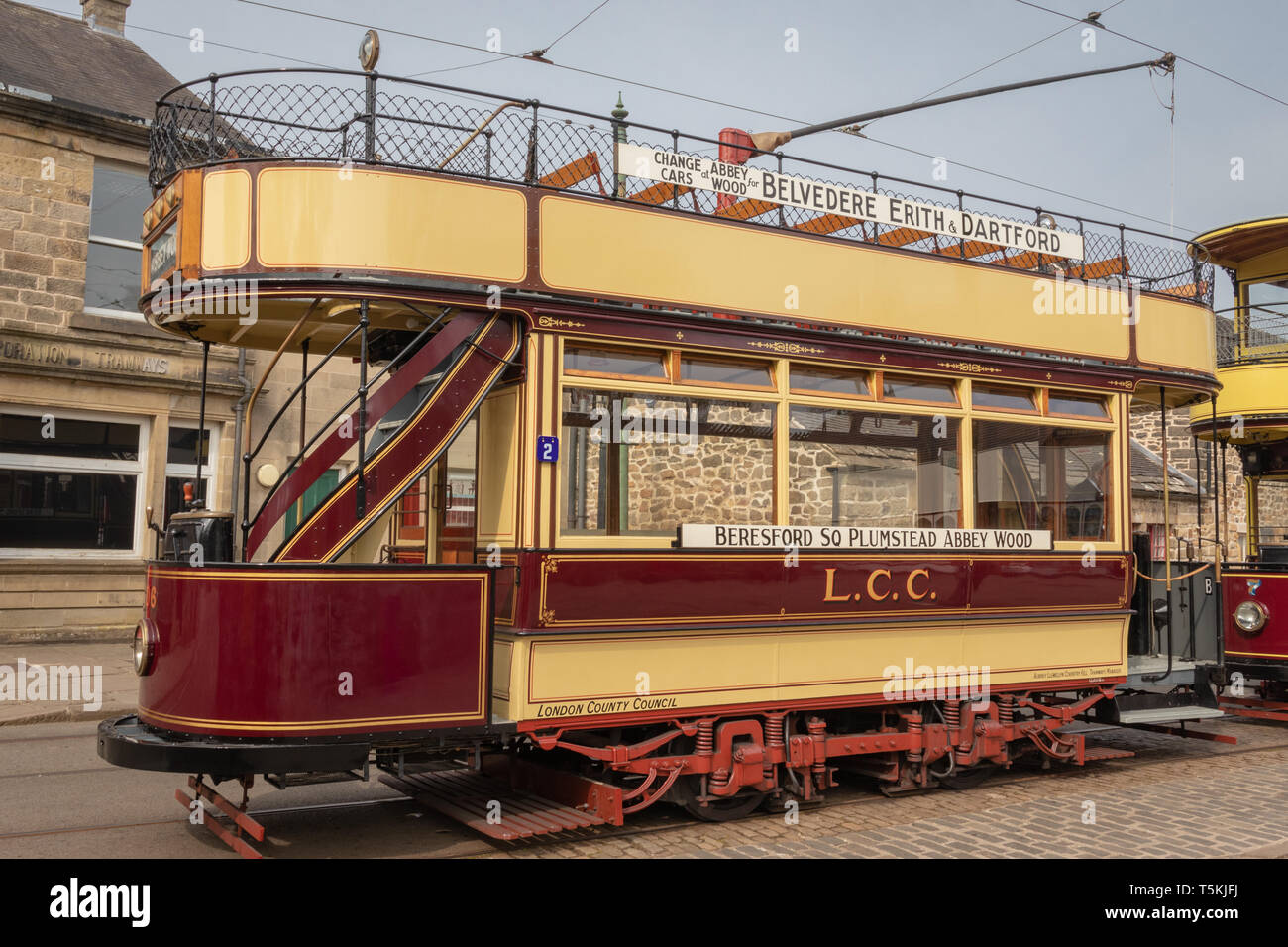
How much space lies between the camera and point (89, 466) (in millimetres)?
14297

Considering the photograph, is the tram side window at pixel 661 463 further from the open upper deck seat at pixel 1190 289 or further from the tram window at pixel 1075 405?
the open upper deck seat at pixel 1190 289

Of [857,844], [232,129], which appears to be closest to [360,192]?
[232,129]

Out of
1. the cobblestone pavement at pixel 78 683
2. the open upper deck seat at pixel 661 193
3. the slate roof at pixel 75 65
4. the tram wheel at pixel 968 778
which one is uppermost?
the slate roof at pixel 75 65

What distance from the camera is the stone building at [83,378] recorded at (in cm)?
1373

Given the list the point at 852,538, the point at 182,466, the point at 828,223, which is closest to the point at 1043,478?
the point at 852,538

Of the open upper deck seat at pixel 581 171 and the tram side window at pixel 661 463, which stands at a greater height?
the open upper deck seat at pixel 581 171

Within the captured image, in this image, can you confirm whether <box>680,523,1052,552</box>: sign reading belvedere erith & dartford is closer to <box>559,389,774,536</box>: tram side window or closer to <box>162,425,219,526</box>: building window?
<box>559,389,774,536</box>: tram side window

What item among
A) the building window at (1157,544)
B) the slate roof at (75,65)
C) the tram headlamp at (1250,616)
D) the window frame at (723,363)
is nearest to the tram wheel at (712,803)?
the window frame at (723,363)

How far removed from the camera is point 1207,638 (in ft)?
31.7

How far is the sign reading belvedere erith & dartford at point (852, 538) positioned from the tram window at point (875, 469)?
0.42ft

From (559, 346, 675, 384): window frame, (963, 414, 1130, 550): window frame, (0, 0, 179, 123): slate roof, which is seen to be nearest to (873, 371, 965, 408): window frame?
(963, 414, 1130, 550): window frame

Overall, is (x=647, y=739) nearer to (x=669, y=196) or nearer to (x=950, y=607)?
(x=950, y=607)

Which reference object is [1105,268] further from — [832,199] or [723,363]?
[723,363]

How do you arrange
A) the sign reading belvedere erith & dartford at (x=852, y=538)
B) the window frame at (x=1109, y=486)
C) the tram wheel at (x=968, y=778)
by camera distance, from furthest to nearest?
the window frame at (x=1109, y=486)
the tram wheel at (x=968, y=778)
the sign reading belvedere erith & dartford at (x=852, y=538)
